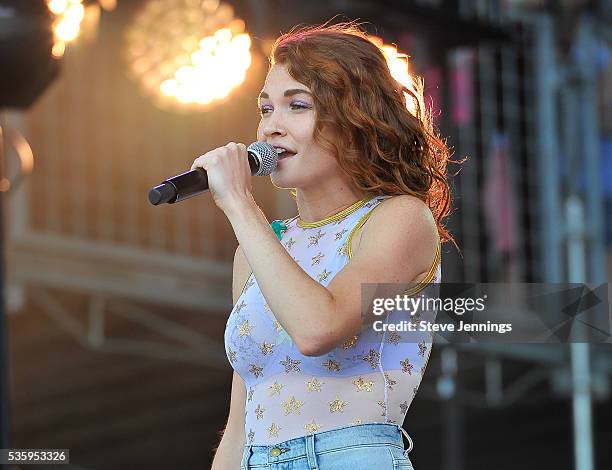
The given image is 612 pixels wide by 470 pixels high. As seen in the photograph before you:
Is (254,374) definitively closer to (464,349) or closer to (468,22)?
(468,22)

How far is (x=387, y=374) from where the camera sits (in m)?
1.59

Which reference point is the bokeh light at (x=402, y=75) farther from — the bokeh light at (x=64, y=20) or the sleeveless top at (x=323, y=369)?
the bokeh light at (x=64, y=20)

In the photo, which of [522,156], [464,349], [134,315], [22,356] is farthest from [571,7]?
[22,356]

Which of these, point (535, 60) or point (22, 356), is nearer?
point (535, 60)

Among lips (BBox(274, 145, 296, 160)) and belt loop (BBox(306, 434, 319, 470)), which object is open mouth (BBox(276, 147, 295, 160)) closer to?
lips (BBox(274, 145, 296, 160))

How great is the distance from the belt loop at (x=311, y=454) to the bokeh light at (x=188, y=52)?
67.9 inches

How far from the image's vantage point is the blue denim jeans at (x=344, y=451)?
1.54 metres

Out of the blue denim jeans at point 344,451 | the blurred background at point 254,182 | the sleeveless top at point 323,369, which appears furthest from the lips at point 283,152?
the blurred background at point 254,182

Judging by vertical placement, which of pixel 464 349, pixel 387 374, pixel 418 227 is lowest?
pixel 387 374

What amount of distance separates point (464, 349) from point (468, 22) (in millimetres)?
1102

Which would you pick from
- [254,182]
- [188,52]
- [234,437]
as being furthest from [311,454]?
[254,182]

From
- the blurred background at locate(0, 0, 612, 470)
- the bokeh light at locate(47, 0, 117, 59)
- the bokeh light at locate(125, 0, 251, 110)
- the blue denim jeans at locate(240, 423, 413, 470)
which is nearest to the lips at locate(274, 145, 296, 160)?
the blue denim jeans at locate(240, 423, 413, 470)

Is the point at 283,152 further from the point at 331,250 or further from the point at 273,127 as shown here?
the point at 331,250

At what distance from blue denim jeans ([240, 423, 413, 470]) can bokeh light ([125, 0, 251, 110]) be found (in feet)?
5.63
